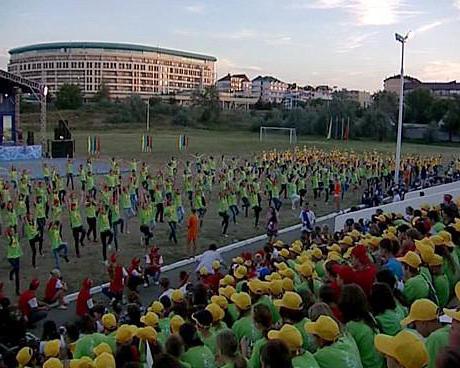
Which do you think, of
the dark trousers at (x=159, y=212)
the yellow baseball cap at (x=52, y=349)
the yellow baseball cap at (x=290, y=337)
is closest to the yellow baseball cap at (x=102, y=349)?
the yellow baseball cap at (x=52, y=349)

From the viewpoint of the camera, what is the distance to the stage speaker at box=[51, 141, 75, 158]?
41.4m

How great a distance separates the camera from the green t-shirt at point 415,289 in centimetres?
613

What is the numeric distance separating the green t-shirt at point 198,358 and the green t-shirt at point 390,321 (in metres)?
1.31

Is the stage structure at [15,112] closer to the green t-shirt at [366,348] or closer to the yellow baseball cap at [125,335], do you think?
the yellow baseball cap at [125,335]

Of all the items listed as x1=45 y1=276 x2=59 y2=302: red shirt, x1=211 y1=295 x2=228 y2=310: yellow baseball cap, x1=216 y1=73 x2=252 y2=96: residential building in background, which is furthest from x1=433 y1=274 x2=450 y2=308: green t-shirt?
x1=216 y1=73 x2=252 y2=96: residential building in background

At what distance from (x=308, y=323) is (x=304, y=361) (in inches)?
13.9

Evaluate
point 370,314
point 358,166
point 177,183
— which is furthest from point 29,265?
point 358,166

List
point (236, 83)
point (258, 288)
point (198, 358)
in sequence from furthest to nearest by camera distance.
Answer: point (236, 83)
point (258, 288)
point (198, 358)

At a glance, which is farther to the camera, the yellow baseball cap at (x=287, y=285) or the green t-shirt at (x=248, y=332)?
the yellow baseball cap at (x=287, y=285)

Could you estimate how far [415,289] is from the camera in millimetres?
6164

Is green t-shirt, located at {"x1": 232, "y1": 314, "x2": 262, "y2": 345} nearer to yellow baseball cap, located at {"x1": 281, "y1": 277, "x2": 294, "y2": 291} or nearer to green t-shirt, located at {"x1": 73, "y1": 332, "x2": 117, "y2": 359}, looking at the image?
yellow baseball cap, located at {"x1": 281, "y1": 277, "x2": 294, "y2": 291}

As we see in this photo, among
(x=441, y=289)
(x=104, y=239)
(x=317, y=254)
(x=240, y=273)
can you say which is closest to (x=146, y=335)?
(x=441, y=289)

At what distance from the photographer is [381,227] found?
440 inches

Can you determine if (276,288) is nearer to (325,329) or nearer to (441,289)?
(441,289)
